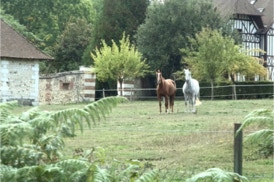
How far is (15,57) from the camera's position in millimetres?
36594

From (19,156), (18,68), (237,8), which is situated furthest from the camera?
(237,8)

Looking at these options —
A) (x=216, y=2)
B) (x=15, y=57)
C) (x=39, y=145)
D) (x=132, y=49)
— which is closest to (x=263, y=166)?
(x=39, y=145)

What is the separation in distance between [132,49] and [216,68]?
615 centimetres

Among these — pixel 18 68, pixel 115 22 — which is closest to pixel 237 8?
pixel 115 22

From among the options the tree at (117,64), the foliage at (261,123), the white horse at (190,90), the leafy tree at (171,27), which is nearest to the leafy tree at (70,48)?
the leafy tree at (171,27)

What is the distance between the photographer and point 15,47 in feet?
123

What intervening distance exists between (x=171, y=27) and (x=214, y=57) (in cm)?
538

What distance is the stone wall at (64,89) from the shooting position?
134 ft

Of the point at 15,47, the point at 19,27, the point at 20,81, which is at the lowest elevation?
the point at 20,81

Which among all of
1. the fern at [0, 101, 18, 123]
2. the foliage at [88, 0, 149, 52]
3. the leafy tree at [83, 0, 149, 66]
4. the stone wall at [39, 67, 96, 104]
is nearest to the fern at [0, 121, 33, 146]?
the fern at [0, 101, 18, 123]

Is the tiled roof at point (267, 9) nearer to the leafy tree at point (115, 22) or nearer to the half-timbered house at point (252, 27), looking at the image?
the half-timbered house at point (252, 27)

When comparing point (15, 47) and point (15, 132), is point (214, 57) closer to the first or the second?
point (15, 47)

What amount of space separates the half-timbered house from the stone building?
58.7ft

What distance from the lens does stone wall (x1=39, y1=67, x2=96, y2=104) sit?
40.8 m
